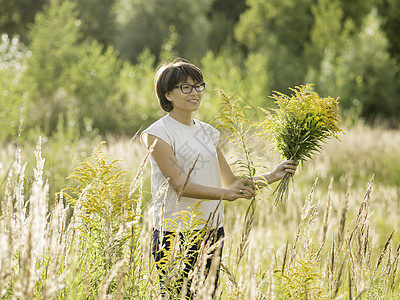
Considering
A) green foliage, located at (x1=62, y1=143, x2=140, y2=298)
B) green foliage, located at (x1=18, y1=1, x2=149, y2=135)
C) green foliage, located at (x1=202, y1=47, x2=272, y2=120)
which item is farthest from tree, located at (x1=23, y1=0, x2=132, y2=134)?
green foliage, located at (x1=62, y1=143, x2=140, y2=298)

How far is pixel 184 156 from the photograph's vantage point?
102 inches

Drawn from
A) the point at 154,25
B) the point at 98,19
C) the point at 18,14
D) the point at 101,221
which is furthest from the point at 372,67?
the point at 101,221

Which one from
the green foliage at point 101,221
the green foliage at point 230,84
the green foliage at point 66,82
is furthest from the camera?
the green foliage at point 66,82

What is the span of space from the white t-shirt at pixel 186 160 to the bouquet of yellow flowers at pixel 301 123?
41cm

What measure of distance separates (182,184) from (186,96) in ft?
1.61

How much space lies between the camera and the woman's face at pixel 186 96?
260 cm

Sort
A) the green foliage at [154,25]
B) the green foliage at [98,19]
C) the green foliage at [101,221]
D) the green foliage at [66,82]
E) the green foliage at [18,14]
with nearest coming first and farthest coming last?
1. the green foliage at [101,221]
2. the green foliage at [66,82]
3. the green foliage at [18,14]
4. the green foliage at [154,25]
5. the green foliage at [98,19]

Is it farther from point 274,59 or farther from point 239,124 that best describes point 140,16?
point 239,124

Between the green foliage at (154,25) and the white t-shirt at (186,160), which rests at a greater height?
the green foliage at (154,25)

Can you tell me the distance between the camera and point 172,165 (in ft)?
7.99

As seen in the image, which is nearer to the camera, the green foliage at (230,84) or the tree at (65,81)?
the green foliage at (230,84)

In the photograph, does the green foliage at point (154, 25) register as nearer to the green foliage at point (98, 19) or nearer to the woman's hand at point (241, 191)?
the green foliage at point (98, 19)

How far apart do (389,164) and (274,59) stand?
1587 centimetres

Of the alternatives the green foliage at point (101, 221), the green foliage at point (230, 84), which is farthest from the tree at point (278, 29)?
the green foliage at point (101, 221)
